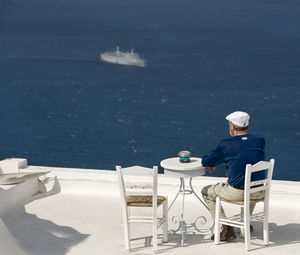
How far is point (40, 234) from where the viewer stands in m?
5.90

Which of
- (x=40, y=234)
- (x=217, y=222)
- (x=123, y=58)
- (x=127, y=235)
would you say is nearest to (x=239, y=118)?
(x=217, y=222)

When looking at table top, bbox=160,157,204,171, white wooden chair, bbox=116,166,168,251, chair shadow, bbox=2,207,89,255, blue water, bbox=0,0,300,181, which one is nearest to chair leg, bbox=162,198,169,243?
white wooden chair, bbox=116,166,168,251

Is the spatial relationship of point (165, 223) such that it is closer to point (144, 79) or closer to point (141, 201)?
point (141, 201)

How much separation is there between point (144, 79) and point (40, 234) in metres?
60.9

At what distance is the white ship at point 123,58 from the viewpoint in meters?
71.6

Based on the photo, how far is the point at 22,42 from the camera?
7475 cm

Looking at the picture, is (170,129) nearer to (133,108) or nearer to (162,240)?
(133,108)

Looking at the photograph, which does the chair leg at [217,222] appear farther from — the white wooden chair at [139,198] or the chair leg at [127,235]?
the chair leg at [127,235]

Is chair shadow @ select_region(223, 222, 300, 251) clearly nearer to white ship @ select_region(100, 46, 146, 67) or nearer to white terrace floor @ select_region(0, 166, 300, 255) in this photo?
white terrace floor @ select_region(0, 166, 300, 255)

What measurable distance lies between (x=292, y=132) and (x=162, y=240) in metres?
43.5

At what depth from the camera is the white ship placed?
71562mm

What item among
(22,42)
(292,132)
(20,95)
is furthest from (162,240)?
(22,42)

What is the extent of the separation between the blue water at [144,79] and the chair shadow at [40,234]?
34057 millimetres

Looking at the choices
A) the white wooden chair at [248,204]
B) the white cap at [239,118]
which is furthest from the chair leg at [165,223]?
the white cap at [239,118]
